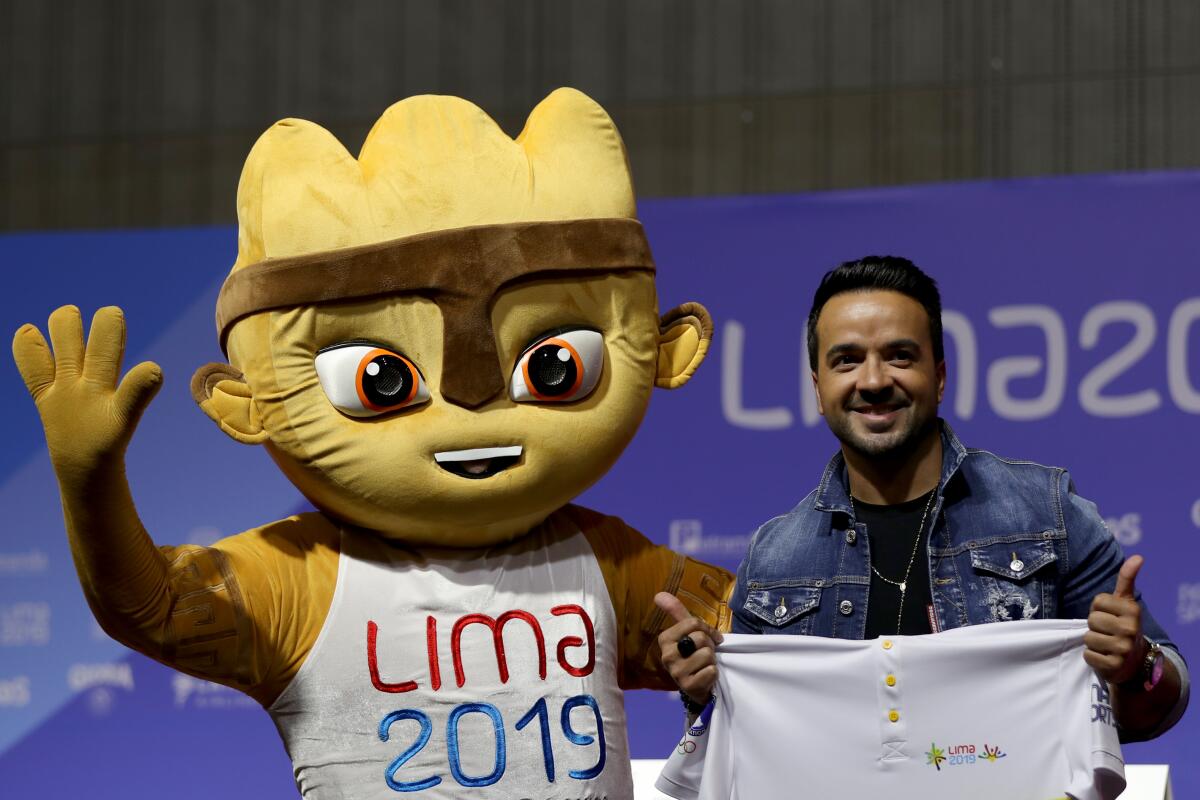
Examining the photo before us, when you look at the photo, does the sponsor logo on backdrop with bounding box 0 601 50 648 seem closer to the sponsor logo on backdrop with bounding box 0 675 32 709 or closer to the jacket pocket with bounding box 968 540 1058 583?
the sponsor logo on backdrop with bounding box 0 675 32 709

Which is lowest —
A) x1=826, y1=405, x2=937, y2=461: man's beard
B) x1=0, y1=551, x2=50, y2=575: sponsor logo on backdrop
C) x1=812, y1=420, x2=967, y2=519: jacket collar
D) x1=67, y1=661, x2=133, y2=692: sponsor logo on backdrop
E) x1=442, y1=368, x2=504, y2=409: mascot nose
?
x1=67, y1=661, x2=133, y2=692: sponsor logo on backdrop

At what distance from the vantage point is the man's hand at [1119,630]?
2057mm

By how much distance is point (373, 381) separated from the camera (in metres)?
2.48

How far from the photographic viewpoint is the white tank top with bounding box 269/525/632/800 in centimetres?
246

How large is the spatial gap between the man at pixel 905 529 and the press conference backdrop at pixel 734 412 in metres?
1.68

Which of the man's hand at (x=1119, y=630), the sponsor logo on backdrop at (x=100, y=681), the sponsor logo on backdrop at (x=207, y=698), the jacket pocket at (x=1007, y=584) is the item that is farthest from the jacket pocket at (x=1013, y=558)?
the sponsor logo on backdrop at (x=100, y=681)

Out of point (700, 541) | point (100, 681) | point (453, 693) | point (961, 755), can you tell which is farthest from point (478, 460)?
point (100, 681)

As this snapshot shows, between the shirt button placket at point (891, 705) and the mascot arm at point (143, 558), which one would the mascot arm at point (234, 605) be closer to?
the mascot arm at point (143, 558)

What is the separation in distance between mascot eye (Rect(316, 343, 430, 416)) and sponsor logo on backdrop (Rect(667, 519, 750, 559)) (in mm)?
1706

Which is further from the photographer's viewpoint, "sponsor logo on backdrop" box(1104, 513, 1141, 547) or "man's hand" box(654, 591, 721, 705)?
"sponsor logo on backdrop" box(1104, 513, 1141, 547)

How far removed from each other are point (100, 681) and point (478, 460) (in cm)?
226

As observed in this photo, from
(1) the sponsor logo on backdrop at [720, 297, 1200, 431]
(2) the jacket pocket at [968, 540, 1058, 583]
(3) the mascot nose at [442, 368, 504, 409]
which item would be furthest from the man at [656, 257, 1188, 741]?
(1) the sponsor logo on backdrop at [720, 297, 1200, 431]

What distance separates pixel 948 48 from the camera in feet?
16.0

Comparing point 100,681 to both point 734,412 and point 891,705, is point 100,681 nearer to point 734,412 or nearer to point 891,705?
point 734,412
